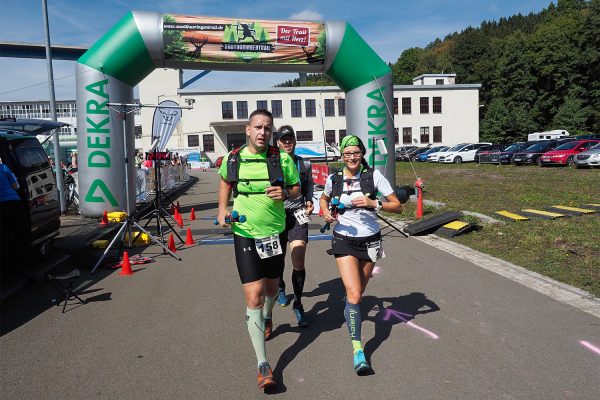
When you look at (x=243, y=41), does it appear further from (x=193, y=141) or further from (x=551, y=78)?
(x=551, y=78)

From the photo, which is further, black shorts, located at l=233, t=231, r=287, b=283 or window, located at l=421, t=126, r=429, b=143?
window, located at l=421, t=126, r=429, b=143

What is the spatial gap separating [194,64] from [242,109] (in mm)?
46113

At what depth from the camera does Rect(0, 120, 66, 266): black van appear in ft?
23.8

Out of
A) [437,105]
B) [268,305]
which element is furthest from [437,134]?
[268,305]

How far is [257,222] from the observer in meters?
3.73

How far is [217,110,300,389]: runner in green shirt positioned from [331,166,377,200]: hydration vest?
2.17ft

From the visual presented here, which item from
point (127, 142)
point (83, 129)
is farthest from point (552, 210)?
point (83, 129)

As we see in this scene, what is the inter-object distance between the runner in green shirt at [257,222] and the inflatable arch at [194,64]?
8.18 metres

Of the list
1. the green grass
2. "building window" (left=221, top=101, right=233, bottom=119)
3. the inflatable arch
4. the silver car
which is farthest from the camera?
"building window" (left=221, top=101, right=233, bottom=119)

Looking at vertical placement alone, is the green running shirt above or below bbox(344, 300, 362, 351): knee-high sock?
above

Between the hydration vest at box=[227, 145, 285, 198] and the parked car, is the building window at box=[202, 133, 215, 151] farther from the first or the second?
the hydration vest at box=[227, 145, 285, 198]

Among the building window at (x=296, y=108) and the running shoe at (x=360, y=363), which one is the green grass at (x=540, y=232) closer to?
the running shoe at (x=360, y=363)

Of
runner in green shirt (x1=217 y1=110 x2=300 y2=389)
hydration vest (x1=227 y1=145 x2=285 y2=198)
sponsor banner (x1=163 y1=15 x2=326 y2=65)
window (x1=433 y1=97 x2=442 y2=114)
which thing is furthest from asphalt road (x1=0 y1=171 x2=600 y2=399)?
window (x1=433 y1=97 x2=442 y2=114)

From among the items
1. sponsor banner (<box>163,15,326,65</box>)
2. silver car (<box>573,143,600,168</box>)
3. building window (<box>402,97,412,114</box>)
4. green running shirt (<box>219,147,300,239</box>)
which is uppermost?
building window (<box>402,97,412,114</box>)
